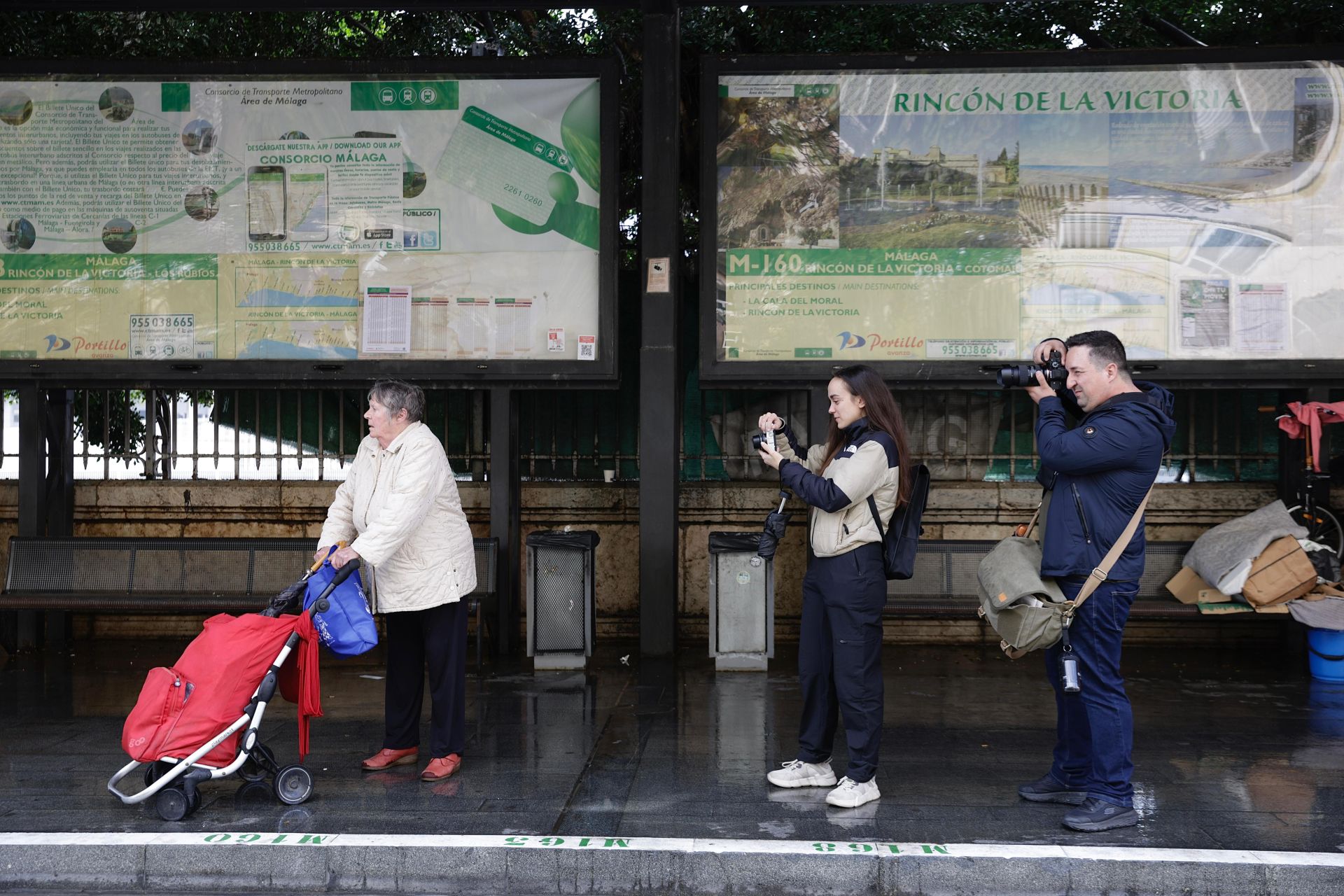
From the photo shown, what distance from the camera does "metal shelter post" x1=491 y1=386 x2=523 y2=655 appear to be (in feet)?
26.7

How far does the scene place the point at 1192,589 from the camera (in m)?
7.72

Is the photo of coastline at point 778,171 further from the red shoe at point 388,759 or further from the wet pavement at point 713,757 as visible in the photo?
the red shoe at point 388,759

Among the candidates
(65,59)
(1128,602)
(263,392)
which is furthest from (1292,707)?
(65,59)

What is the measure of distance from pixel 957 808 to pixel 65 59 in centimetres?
746

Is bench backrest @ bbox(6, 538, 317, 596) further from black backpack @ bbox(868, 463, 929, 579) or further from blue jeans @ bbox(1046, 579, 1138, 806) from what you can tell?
blue jeans @ bbox(1046, 579, 1138, 806)

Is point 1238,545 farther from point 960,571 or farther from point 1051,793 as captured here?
point 1051,793

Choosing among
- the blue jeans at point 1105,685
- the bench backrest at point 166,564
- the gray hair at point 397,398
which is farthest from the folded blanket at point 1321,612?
the bench backrest at point 166,564

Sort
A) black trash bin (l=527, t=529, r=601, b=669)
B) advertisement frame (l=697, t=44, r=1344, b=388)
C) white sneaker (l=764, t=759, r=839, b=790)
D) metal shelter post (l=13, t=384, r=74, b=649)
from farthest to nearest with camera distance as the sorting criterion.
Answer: metal shelter post (l=13, t=384, r=74, b=649), black trash bin (l=527, t=529, r=601, b=669), advertisement frame (l=697, t=44, r=1344, b=388), white sneaker (l=764, t=759, r=839, b=790)

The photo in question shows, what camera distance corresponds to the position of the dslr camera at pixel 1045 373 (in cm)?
463

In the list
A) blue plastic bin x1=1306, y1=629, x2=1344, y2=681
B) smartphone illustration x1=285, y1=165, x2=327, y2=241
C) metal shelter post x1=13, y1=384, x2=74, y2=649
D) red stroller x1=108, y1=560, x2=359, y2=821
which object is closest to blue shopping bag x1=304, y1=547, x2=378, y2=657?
red stroller x1=108, y1=560, x2=359, y2=821

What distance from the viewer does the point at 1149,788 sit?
5043 millimetres

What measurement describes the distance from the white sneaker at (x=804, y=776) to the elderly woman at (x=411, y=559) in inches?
58.2

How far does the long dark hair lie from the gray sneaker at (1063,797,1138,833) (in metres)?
1.38

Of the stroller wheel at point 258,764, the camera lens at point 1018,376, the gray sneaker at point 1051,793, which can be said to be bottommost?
the gray sneaker at point 1051,793
